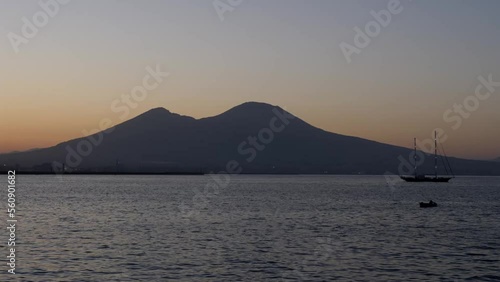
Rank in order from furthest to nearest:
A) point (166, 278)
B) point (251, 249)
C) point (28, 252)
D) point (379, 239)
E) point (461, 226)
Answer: point (461, 226) < point (379, 239) < point (251, 249) < point (28, 252) < point (166, 278)

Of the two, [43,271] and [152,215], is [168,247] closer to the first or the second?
[43,271]

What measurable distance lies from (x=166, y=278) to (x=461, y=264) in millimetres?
18221

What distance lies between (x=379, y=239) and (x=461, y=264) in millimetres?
12739

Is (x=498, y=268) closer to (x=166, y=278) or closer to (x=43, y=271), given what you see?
(x=166, y=278)

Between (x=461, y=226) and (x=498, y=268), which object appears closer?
(x=498, y=268)

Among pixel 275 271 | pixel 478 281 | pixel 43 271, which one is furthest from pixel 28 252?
pixel 478 281

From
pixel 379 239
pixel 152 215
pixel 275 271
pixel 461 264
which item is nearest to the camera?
pixel 275 271

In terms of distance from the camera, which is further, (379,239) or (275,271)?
(379,239)

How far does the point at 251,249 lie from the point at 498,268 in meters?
16.2

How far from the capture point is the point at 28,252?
40.3 meters

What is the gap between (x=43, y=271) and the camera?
33.5 meters

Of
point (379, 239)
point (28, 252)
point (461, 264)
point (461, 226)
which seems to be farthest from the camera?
point (461, 226)

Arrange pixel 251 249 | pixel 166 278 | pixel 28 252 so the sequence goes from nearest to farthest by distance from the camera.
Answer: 1. pixel 166 278
2. pixel 28 252
3. pixel 251 249

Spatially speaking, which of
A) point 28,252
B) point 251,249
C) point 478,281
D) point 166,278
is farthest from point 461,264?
point 28,252
